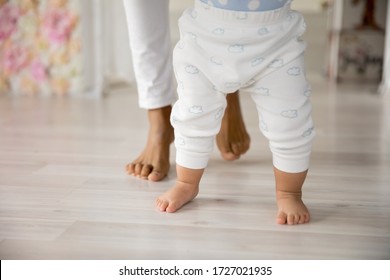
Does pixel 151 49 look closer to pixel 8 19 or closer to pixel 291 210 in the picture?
pixel 291 210

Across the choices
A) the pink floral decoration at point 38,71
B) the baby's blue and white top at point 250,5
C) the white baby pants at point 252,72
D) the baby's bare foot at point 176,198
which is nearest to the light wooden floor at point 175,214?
the baby's bare foot at point 176,198

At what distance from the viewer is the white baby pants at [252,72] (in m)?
0.83

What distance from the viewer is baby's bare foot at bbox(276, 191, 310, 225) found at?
33.4 inches

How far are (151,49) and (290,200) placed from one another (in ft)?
1.59

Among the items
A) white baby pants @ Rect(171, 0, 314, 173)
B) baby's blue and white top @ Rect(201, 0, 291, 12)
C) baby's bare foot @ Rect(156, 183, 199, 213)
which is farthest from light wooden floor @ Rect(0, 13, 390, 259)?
baby's blue and white top @ Rect(201, 0, 291, 12)

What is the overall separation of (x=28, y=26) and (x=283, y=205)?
1796mm

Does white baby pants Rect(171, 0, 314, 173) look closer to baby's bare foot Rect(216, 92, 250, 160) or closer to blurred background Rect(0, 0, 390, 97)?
baby's bare foot Rect(216, 92, 250, 160)

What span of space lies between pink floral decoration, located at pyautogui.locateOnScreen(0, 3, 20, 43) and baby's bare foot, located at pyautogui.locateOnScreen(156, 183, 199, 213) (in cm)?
168

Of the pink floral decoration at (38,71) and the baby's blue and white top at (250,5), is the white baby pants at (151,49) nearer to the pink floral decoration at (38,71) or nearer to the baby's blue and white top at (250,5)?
the baby's blue and white top at (250,5)

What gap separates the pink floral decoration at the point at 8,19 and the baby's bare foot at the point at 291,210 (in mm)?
1805

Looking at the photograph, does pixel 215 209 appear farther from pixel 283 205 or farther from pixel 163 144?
pixel 163 144

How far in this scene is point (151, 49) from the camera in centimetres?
115

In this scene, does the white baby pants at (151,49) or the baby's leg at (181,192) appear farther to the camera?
the white baby pants at (151,49)

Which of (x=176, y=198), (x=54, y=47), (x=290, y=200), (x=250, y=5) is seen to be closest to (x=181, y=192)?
(x=176, y=198)
